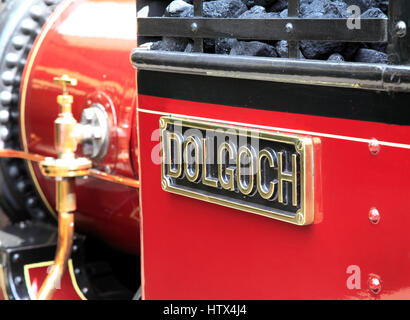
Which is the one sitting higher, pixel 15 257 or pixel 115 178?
pixel 115 178

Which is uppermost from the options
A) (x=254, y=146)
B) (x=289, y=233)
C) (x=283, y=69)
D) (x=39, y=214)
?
(x=283, y=69)

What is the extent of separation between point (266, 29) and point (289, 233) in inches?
13.9

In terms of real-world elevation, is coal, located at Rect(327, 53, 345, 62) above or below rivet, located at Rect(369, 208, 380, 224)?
above

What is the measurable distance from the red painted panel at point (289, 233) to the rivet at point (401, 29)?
14cm

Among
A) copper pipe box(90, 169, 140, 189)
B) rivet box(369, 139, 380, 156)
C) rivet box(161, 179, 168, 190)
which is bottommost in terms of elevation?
copper pipe box(90, 169, 140, 189)

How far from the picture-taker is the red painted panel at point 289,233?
1210mm

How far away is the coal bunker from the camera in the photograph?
1.32 metres

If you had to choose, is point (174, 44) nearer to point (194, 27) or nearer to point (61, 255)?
point (194, 27)

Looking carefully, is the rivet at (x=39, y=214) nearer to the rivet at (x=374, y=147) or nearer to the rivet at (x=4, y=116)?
the rivet at (x=4, y=116)

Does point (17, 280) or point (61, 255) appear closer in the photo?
point (61, 255)

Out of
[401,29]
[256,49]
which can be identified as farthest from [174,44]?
[401,29]

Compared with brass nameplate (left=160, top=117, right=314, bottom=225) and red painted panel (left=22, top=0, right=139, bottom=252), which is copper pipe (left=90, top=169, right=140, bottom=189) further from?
brass nameplate (left=160, top=117, right=314, bottom=225)

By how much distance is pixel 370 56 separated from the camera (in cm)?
129

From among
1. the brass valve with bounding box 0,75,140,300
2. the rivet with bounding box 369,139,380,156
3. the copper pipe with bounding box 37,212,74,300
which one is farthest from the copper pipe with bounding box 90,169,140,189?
the rivet with bounding box 369,139,380,156
